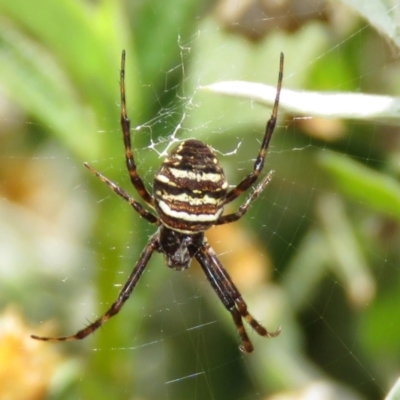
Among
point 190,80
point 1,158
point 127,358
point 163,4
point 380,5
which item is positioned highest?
point 380,5

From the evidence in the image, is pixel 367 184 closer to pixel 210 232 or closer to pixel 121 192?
pixel 121 192

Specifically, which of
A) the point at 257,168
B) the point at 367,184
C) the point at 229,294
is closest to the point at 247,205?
the point at 257,168

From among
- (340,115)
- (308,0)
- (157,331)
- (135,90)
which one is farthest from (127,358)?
(308,0)

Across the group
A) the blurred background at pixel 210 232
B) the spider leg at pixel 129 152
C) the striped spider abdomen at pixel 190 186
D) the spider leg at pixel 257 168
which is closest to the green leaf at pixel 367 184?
the blurred background at pixel 210 232

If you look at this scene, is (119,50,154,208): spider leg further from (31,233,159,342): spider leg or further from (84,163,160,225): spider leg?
(31,233,159,342): spider leg

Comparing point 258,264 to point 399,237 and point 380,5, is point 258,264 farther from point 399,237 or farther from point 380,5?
point 380,5

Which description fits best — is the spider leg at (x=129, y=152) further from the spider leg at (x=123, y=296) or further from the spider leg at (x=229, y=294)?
the spider leg at (x=229, y=294)

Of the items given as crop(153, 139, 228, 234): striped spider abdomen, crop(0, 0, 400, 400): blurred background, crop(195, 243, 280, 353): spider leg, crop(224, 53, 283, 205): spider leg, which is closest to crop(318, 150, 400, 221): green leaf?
crop(0, 0, 400, 400): blurred background
